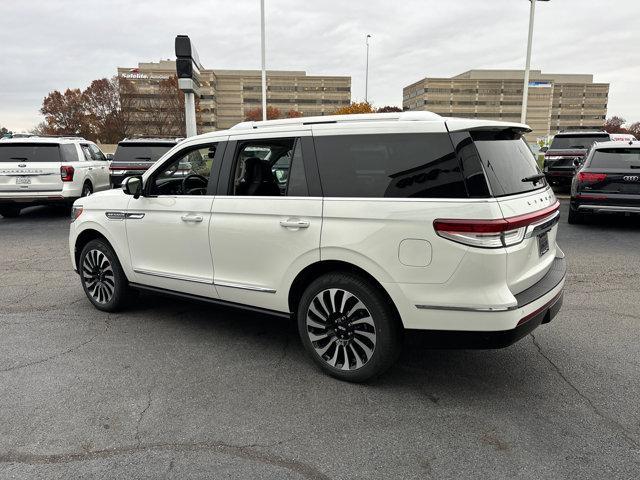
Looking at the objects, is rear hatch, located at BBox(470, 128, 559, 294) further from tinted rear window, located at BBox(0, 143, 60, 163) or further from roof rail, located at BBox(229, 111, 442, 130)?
tinted rear window, located at BBox(0, 143, 60, 163)

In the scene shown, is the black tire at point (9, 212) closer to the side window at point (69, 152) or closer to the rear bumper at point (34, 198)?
the rear bumper at point (34, 198)

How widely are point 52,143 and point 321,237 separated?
10178 millimetres

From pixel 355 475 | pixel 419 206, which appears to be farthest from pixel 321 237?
pixel 355 475

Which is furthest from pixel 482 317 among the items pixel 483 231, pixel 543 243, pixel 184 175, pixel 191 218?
pixel 184 175

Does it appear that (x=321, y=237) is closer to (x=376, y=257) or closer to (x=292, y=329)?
(x=376, y=257)

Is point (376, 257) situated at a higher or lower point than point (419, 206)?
lower

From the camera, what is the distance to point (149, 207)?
182 inches

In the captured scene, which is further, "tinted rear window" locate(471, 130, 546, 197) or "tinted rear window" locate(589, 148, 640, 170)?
"tinted rear window" locate(589, 148, 640, 170)

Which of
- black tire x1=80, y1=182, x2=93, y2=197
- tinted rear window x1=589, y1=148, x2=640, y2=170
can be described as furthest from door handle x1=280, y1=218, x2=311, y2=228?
black tire x1=80, y1=182, x2=93, y2=197

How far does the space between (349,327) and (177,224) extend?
1.87 metres

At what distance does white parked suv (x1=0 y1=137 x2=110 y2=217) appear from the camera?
35.9ft

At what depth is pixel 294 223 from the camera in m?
3.58

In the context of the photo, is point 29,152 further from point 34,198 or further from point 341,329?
point 341,329

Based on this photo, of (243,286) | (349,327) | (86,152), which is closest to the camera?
(349,327)
